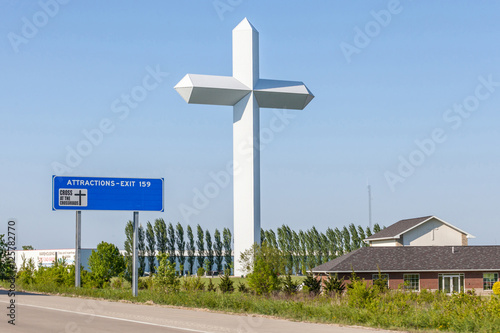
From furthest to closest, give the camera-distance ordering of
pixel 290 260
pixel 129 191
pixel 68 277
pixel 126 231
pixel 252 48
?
pixel 126 231 → pixel 290 260 → pixel 252 48 → pixel 68 277 → pixel 129 191

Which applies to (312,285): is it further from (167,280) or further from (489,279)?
(489,279)

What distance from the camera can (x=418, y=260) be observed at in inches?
2084

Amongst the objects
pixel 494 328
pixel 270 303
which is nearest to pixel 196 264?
pixel 270 303

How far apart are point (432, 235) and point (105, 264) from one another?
102 ft

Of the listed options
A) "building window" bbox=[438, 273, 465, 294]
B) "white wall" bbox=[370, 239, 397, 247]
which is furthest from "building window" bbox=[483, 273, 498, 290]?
"white wall" bbox=[370, 239, 397, 247]

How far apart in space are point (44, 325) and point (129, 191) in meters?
15.6

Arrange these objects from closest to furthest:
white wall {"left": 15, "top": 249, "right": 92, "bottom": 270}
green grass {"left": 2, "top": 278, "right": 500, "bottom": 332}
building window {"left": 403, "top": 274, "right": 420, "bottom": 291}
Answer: green grass {"left": 2, "top": 278, "right": 500, "bottom": 332} < building window {"left": 403, "top": 274, "right": 420, "bottom": 291} < white wall {"left": 15, "top": 249, "right": 92, "bottom": 270}

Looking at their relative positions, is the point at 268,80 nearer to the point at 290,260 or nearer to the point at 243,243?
the point at 243,243

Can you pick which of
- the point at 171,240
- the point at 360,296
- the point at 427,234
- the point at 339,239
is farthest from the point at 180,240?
the point at 360,296

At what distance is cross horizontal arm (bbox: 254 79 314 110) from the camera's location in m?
60.2

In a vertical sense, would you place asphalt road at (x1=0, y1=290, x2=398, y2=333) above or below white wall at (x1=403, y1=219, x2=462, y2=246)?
below

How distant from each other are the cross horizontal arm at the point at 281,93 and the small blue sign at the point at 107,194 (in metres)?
27.7

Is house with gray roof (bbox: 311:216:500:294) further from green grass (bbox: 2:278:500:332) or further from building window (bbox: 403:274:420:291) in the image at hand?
green grass (bbox: 2:278:500:332)

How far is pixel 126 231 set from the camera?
95.6m
